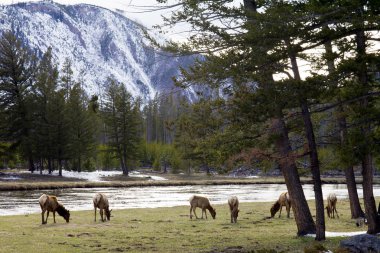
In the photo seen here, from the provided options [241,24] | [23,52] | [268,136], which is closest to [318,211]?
[268,136]

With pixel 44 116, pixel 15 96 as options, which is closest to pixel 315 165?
pixel 15 96

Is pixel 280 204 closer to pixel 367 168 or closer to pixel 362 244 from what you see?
pixel 367 168

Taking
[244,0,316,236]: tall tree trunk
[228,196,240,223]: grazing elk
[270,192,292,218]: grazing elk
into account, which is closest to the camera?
[244,0,316,236]: tall tree trunk

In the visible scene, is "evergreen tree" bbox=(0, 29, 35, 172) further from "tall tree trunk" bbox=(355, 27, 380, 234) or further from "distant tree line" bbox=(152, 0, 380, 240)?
"tall tree trunk" bbox=(355, 27, 380, 234)

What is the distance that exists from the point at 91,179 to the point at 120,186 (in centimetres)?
684

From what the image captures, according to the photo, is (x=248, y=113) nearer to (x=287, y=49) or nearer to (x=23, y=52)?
(x=287, y=49)

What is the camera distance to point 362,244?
10.9 m

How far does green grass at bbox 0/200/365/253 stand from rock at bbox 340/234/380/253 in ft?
3.11

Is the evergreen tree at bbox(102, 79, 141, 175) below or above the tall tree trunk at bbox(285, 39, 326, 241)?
above

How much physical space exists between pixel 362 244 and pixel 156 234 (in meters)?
8.37

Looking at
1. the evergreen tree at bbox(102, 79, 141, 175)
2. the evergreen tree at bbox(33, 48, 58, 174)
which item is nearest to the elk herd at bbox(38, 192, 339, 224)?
the evergreen tree at bbox(33, 48, 58, 174)

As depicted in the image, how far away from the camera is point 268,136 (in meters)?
15.6

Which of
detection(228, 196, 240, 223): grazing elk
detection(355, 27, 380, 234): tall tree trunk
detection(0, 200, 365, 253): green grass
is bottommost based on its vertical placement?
detection(0, 200, 365, 253): green grass

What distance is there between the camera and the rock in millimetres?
10801
